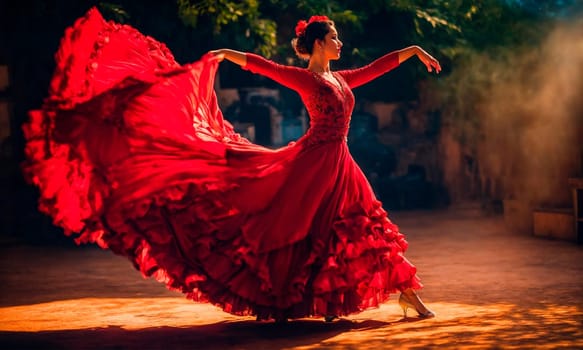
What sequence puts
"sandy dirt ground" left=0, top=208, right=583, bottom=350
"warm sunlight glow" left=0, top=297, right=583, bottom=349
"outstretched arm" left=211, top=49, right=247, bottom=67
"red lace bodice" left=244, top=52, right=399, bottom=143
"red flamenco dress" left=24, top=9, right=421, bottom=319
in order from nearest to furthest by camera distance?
"warm sunlight glow" left=0, top=297, right=583, bottom=349 → "sandy dirt ground" left=0, top=208, right=583, bottom=350 → "red flamenco dress" left=24, top=9, right=421, bottom=319 → "outstretched arm" left=211, top=49, right=247, bottom=67 → "red lace bodice" left=244, top=52, right=399, bottom=143

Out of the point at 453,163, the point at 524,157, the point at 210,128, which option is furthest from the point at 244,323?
the point at 453,163

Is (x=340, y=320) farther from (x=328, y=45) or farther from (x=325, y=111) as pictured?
(x=328, y=45)

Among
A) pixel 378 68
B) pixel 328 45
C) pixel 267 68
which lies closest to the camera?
pixel 267 68

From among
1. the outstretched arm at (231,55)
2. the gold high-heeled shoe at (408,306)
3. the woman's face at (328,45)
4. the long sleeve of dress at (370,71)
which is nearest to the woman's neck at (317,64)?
the woman's face at (328,45)

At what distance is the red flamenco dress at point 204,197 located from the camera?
594 centimetres

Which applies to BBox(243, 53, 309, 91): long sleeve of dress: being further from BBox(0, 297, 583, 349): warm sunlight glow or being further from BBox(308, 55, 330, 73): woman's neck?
BBox(0, 297, 583, 349): warm sunlight glow

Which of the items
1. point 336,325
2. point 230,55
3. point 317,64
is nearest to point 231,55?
point 230,55

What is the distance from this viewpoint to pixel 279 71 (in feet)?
20.5

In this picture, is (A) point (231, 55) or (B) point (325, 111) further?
(B) point (325, 111)

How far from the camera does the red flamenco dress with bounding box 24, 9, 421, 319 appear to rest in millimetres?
5941

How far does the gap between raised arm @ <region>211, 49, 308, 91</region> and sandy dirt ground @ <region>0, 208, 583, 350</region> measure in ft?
5.21

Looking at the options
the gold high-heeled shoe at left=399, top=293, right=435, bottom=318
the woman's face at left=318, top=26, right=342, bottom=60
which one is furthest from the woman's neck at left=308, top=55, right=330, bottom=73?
the gold high-heeled shoe at left=399, top=293, right=435, bottom=318

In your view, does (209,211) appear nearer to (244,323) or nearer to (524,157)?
(244,323)

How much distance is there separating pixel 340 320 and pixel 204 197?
4.18ft
